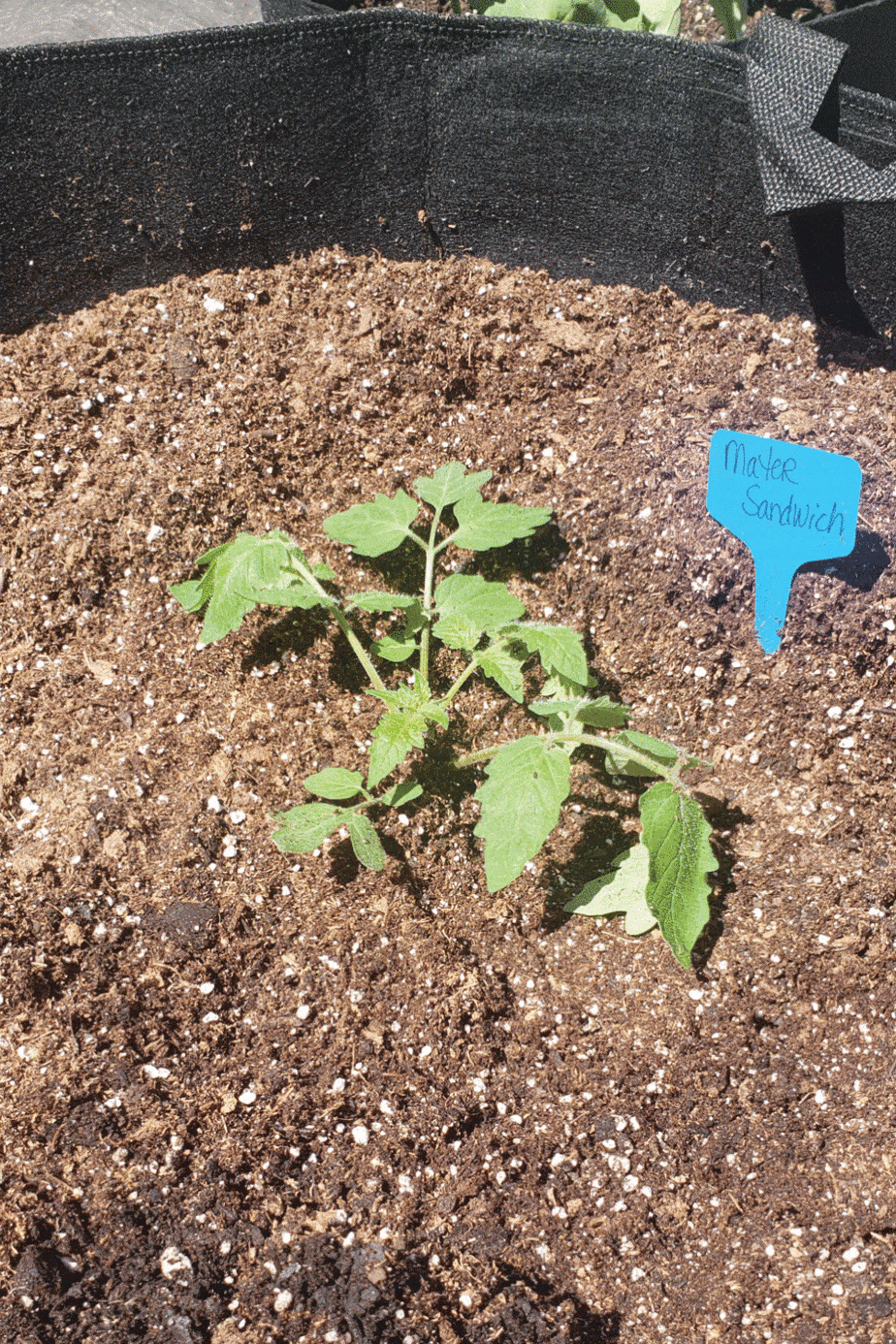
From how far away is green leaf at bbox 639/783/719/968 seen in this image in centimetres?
98

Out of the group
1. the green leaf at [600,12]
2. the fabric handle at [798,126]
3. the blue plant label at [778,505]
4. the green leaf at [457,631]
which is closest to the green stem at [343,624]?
the green leaf at [457,631]

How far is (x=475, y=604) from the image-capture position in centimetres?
114

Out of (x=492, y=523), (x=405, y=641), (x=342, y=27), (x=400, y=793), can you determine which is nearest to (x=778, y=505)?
(x=492, y=523)

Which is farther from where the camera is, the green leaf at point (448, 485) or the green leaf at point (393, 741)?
the green leaf at point (448, 485)

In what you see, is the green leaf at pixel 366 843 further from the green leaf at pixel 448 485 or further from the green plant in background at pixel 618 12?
the green plant in background at pixel 618 12

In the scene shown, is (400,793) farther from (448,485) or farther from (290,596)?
(448,485)

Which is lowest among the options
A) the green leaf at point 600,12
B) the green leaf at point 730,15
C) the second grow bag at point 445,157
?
the second grow bag at point 445,157

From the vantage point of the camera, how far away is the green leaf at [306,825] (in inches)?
43.8

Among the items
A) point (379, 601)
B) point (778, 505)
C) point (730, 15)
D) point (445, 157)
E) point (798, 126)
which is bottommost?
point (379, 601)

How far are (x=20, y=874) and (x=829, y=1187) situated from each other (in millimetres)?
1022

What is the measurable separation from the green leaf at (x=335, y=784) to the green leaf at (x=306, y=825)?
18 mm

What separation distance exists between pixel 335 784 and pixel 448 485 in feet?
1.43

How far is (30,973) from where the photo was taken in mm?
1080

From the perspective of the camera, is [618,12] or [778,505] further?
[618,12]
